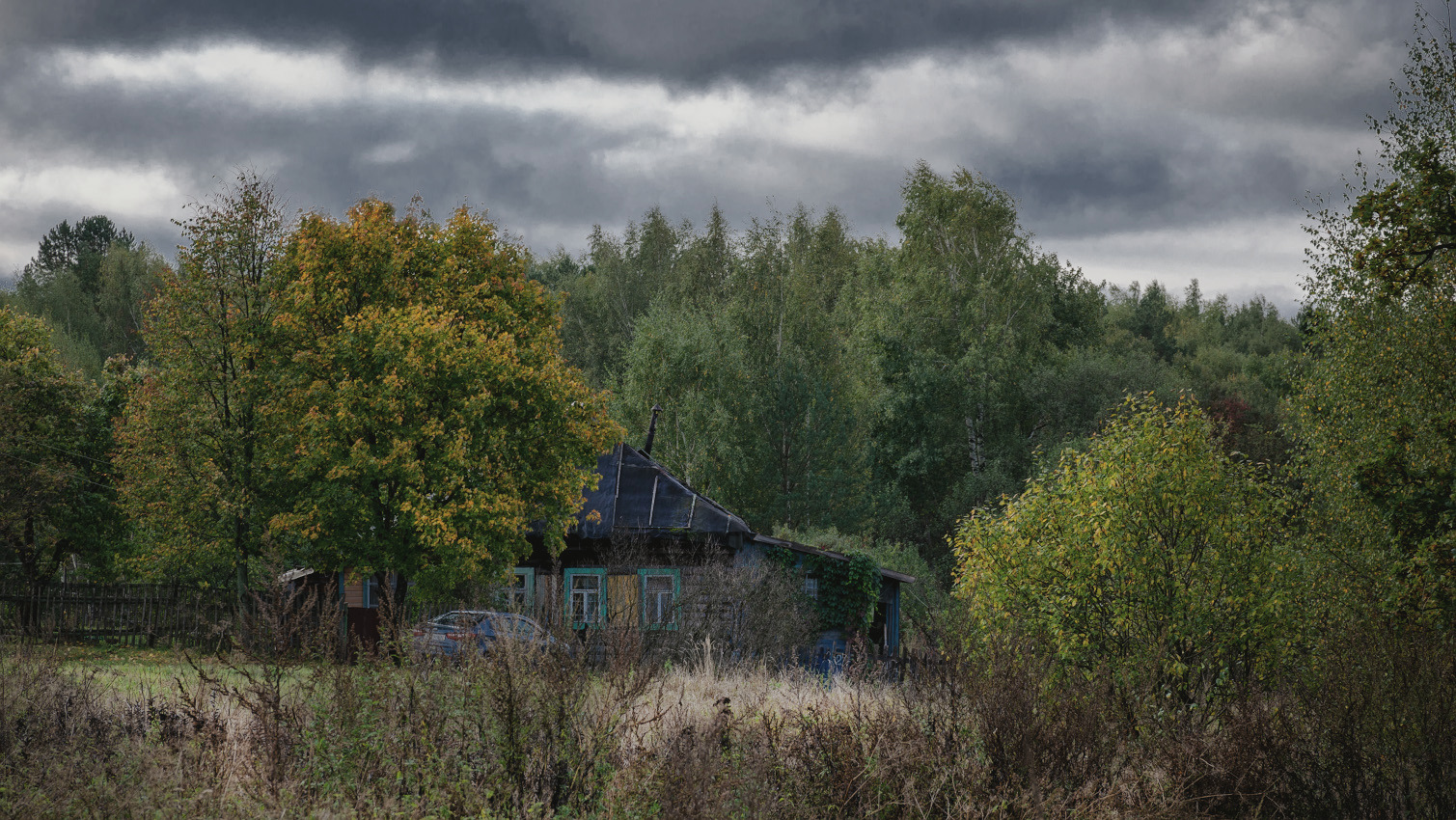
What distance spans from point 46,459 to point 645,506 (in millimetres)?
14588

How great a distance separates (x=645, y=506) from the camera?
26.2 m

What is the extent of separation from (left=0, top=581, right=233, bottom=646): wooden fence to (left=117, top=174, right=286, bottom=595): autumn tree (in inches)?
95.8

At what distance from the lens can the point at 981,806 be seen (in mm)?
7953

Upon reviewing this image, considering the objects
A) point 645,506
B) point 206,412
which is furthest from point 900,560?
point 206,412

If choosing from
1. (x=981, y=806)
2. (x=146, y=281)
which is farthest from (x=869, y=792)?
(x=146, y=281)

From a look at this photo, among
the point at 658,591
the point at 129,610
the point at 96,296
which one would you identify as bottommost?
the point at 129,610

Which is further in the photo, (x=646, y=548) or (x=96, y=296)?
(x=96, y=296)

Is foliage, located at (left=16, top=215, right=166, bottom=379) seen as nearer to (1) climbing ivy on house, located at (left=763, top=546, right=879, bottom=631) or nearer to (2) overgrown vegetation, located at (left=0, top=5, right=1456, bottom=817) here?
(2) overgrown vegetation, located at (left=0, top=5, right=1456, bottom=817)

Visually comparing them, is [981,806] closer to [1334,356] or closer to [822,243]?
[1334,356]

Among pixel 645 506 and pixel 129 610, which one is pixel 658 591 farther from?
pixel 129 610

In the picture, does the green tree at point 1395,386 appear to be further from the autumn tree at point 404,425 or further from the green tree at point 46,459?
the green tree at point 46,459

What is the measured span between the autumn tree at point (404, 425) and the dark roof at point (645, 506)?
97.4 inches

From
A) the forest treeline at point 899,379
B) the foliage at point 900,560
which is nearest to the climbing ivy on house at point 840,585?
the foliage at point 900,560

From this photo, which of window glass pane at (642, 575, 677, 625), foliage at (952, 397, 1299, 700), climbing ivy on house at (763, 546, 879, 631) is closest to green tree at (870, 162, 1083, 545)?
climbing ivy on house at (763, 546, 879, 631)
